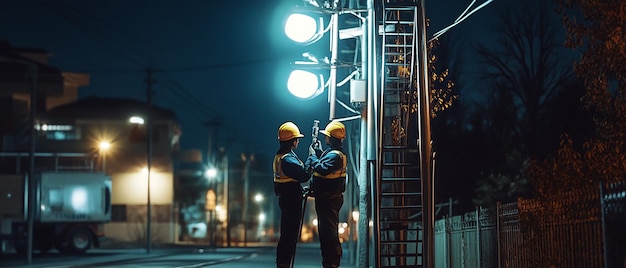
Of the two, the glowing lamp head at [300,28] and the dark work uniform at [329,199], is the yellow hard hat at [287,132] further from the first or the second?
the glowing lamp head at [300,28]

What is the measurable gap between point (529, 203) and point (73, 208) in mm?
37957

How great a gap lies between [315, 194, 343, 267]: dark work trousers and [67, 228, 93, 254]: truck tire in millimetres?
36038

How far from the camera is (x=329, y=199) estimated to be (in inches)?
498

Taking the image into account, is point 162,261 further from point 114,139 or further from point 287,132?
point 114,139

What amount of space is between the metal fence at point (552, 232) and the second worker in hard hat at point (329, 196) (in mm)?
2306

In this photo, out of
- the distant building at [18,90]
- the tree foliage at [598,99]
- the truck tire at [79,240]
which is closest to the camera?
the tree foliage at [598,99]

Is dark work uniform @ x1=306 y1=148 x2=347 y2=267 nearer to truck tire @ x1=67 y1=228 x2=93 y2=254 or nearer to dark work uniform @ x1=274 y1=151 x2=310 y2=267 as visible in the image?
dark work uniform @ x1=274 y1=151 x2=310 y2=267

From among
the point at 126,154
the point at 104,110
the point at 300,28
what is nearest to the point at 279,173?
the point at 300,28

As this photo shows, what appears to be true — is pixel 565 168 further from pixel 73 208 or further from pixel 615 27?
pixel 73 208

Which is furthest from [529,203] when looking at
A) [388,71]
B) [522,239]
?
[388,71]

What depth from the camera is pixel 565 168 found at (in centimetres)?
1264

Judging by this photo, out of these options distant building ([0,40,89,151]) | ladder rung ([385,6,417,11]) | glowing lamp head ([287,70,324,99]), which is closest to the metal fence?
ladder rung ([385,6,417,11])

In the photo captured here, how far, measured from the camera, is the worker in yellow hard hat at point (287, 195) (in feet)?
41.4

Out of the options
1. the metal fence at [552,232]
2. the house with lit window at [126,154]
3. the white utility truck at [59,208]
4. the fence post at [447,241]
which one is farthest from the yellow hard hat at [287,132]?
the house with lit window at [126,154]
